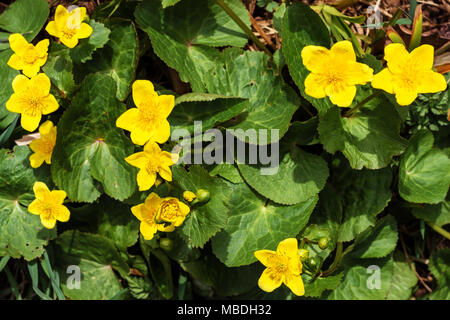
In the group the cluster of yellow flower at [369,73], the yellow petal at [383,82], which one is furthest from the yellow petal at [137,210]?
the yellow petal at [383,82]

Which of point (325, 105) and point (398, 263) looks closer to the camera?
point (325, 105)

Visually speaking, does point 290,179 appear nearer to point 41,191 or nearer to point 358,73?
point 358,73

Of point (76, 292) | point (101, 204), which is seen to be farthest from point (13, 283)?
point (101, 204)

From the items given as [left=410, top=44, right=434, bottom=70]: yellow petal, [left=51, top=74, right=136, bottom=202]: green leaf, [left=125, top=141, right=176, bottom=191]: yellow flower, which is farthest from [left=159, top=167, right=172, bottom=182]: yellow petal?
[left=410, top=44, right=434, bottom=70]: yellow petal

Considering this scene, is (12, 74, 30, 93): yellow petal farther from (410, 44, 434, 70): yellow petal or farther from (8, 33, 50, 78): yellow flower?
(410, 44, 434, 70): yellow petal

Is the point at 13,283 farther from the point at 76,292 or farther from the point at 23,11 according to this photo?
the point at 23,11

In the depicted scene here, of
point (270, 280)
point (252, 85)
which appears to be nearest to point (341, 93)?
point (252, 85)
